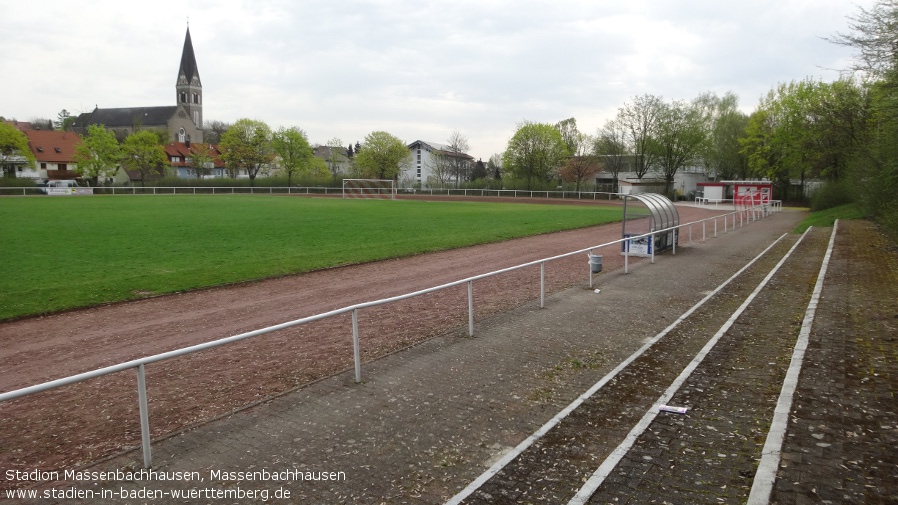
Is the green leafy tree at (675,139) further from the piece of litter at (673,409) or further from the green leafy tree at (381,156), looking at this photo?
the piece of litter at (673,409)

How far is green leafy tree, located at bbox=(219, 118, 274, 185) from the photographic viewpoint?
3393 inches

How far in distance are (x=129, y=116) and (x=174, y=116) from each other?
1006cm

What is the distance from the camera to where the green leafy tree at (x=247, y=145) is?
86188mm

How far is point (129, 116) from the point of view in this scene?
11575cm

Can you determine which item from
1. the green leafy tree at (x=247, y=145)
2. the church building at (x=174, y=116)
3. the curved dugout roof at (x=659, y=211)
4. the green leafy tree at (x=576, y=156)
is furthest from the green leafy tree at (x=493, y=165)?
the curved dugout roof at (x=659, y=211)

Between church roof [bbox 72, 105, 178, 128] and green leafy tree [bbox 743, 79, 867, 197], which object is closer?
green leafy tree [bbox 743, 79, 867, 197]

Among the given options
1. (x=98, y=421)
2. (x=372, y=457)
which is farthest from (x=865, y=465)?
(x=98, y=421)

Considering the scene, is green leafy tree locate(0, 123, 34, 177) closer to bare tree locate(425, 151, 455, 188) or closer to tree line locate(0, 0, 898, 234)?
tree line locate(0, 0, 898, 234)

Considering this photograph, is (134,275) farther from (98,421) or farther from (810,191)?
(810,191)

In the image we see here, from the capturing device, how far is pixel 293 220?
31125mm

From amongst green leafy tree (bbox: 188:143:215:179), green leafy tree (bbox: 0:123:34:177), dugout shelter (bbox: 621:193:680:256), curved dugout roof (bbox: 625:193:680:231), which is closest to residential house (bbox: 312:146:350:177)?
green leafy tree (bbox: 188:143:215:179)

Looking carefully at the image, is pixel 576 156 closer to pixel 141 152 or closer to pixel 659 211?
pixel 141 152

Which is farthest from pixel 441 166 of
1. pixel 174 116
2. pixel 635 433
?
pixel 635 433

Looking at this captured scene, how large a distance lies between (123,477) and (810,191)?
71544 mm
